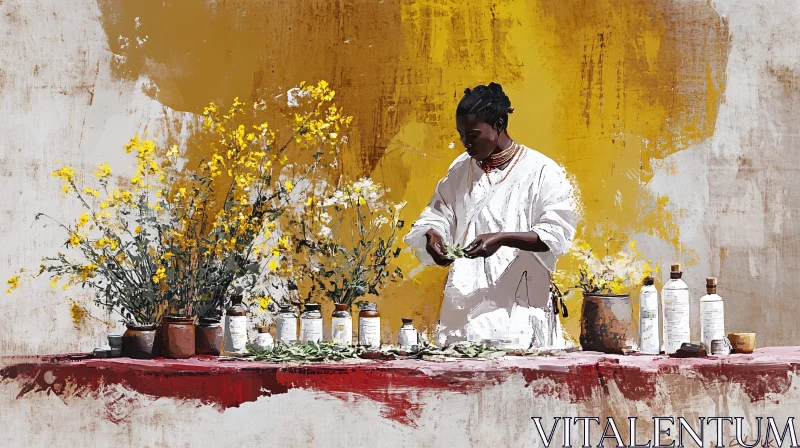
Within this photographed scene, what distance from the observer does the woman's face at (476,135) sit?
10.1 ft

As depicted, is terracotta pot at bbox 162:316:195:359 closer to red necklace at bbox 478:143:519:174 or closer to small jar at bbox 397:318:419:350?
small jar at bbox 397:318:419:350

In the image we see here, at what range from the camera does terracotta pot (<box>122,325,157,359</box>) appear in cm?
274

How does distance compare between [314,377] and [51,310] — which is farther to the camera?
[51,310]

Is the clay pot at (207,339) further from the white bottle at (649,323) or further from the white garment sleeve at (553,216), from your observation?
the white bottle at (649,323)

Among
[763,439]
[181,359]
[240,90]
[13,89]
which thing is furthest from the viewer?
[240,90]

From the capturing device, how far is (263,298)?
2900 mm

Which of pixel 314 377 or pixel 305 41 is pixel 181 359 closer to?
pixel 314 377

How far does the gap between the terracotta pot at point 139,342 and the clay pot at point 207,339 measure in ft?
0.45

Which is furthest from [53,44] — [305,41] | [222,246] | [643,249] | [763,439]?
[763,439]

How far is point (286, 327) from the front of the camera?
115 inches

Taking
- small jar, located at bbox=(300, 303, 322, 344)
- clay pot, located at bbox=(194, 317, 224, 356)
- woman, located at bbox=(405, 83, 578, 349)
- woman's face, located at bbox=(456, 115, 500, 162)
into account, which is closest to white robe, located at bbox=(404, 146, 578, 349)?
woman, located at bbox=(405, 83, 578, 349)

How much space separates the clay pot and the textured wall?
147 centimetres

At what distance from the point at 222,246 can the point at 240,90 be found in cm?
155

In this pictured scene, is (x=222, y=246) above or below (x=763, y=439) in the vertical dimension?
above
